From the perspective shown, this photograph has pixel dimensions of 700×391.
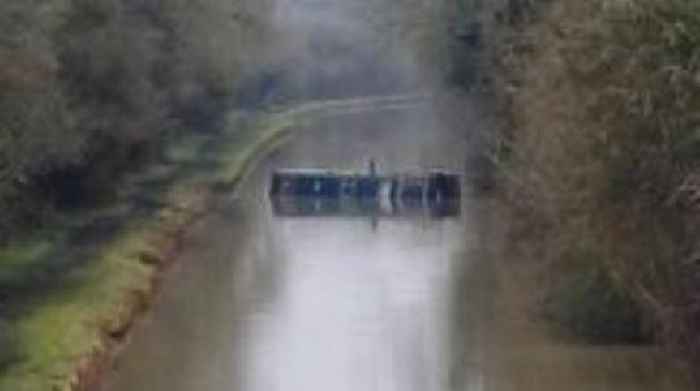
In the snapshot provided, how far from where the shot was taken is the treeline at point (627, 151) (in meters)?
23.0

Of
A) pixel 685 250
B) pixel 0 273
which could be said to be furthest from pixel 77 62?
Result: pixel 685 250

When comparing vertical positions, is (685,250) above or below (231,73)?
below

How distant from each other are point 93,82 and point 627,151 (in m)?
17.6

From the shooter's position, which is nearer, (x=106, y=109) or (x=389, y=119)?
(x=106, y=109)

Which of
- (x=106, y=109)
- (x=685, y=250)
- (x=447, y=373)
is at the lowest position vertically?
(x=447, y=373)

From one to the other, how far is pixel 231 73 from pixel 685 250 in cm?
3695

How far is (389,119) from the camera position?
91.9m

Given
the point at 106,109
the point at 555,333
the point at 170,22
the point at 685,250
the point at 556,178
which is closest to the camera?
the point at 685,250

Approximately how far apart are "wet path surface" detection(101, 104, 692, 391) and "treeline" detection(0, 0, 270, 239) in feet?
11.3

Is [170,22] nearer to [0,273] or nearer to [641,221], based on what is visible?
[0,273]

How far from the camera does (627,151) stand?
2425 cm

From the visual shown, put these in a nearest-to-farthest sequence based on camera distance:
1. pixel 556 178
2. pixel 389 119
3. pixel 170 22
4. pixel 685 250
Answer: pixel 685 250
pixel 556 178
pixel 170 22
pixel 389 119

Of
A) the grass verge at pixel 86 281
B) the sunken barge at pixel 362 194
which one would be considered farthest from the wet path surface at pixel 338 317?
the sunken barge at pixel 362 194

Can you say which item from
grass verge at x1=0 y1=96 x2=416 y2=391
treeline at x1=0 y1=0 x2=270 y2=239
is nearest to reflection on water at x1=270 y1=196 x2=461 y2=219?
grass verge at x1=0 y1=96 x2=416 y2=391
